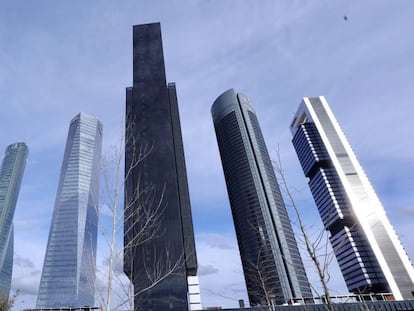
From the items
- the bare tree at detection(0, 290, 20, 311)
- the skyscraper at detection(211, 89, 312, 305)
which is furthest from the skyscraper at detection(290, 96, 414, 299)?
the bare tree at detection(0, 290, 20, 311)

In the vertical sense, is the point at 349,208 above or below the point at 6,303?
above

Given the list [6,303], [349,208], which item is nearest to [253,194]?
[349,208]

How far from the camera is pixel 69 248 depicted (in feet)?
614

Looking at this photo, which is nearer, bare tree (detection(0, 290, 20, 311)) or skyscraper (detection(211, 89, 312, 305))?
bare tree (detection(0, 290, 20, 311))

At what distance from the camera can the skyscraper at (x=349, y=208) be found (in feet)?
393

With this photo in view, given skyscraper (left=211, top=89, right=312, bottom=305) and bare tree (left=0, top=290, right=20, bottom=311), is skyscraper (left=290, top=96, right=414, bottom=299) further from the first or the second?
bare tree (left=0, top=290, right=20, bottom=311)

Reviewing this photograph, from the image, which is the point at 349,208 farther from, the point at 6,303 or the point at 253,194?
the point at 6,303

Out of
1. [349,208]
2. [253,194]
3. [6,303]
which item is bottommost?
[6,303]

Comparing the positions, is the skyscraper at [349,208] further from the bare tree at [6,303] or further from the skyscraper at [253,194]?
the bare tree at [6,303]

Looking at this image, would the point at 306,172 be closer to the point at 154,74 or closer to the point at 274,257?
the point at 274,257

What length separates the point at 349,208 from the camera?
5527 inches

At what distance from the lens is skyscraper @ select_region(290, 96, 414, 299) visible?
119812 millimetres

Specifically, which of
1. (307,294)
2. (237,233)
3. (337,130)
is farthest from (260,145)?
(307,294)

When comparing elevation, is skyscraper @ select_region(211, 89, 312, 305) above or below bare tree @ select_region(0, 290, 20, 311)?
above
